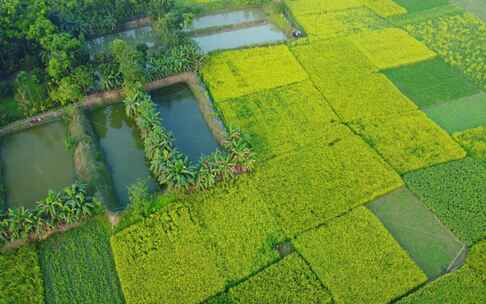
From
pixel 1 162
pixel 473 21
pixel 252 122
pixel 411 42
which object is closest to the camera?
pixel 1 162

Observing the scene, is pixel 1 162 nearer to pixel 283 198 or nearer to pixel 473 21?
pixel 283 198

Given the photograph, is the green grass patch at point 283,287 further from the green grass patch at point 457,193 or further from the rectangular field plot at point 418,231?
the green grass patch at point 457,193

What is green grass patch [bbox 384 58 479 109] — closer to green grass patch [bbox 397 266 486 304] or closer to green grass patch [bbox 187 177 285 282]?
green grass patch [bbox 397 266 486 304]

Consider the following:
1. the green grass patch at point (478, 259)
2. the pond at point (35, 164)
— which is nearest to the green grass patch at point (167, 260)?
the pond at point (35, 164)

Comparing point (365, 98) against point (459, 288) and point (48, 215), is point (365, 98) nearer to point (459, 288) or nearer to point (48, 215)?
point (459, 288)

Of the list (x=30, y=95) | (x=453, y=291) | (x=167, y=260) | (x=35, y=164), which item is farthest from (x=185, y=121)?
(x=453, y=291)

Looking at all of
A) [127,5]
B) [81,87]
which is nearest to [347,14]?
[127,5]
